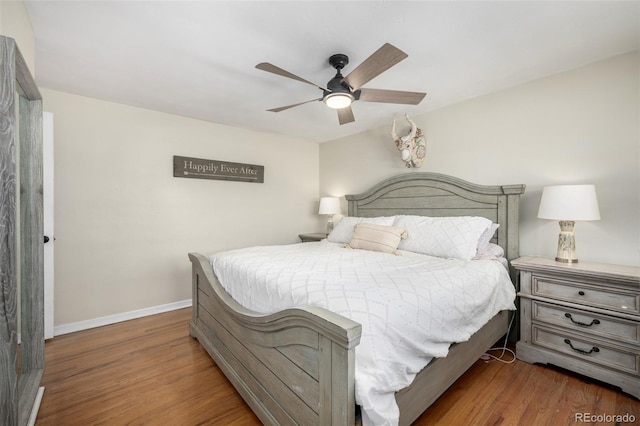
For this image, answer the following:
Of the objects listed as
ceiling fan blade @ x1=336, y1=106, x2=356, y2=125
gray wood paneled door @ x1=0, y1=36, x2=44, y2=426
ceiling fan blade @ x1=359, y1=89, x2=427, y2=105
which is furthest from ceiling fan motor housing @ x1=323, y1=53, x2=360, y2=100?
gray wood paneled door @ x1=0, y1=36, x2=44, y2=426

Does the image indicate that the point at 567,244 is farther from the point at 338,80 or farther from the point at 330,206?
the point at 330,206

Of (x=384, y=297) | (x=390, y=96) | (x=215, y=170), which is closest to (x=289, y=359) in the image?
(x=384, y=297)

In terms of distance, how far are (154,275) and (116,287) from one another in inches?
14.5

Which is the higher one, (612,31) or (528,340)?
(612,31)

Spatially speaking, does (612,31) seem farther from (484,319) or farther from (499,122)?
(484,319)

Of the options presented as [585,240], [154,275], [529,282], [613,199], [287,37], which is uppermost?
[287,37]

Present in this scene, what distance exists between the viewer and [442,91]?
2748 millimetres

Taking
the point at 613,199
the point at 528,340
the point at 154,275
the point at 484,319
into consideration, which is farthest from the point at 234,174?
the point at 613,199

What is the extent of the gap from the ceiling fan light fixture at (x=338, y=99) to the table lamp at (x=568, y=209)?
1659 mm

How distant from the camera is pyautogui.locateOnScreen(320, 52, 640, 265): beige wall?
6.93 feet

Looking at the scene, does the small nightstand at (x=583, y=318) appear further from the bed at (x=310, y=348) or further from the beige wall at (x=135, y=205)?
the beige wall at (x=135, y=205)

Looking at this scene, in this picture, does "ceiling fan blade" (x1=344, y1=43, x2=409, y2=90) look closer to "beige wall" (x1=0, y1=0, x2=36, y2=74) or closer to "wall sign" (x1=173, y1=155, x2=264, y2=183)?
"beige wall" (x1=0, y1=0, x2=36, y2=74)

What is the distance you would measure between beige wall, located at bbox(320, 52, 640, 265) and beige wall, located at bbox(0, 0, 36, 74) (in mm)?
2867

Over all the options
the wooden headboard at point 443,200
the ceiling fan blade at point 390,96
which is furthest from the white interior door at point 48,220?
the wooden headboard at point 443,200
